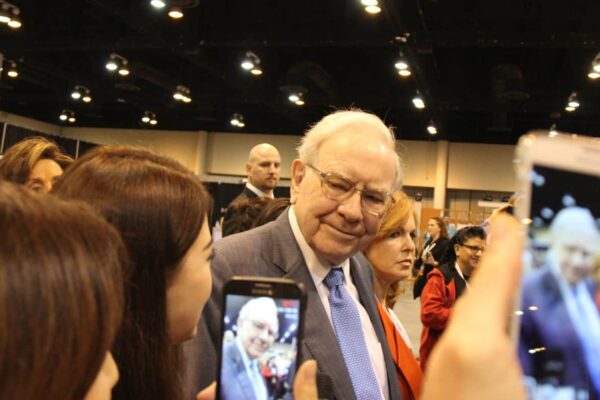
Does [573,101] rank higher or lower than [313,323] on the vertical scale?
higher

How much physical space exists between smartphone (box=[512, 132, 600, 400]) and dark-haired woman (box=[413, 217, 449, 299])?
478 centimetres

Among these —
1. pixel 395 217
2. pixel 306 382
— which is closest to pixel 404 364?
pixel 395 217

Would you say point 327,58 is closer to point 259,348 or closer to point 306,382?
point 259,348

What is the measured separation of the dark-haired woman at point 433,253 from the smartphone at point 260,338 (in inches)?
170

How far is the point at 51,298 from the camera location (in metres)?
0.63

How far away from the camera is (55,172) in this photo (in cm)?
256

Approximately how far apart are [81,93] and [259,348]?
45.3ft

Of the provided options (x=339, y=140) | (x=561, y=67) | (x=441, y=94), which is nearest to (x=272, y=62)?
(x=441, y=94)

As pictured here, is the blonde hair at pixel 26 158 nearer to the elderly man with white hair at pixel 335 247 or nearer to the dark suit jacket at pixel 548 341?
the elderly man with white hair at pixel 335 247

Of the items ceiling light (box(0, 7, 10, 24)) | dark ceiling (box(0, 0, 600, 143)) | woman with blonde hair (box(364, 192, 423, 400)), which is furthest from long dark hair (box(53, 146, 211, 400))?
ceiling light (box(0, 7, 10, 24))

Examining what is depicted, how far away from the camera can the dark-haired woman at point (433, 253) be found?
5953 mm

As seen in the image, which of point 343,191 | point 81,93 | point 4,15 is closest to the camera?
point 343,191

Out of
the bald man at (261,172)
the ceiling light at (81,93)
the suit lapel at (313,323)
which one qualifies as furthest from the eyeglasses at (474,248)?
the ceiling light at (81,93)

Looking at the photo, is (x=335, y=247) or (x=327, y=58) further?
(x=327, y=58)
